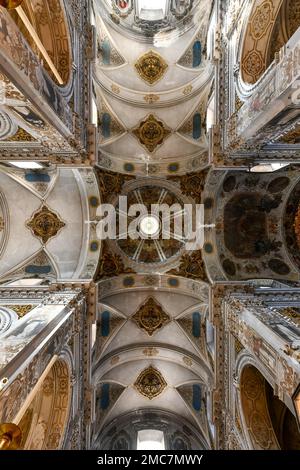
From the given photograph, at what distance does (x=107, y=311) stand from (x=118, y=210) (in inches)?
200

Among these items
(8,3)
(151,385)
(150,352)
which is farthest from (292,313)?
(151,385)

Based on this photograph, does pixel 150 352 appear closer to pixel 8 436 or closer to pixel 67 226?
pixel 67 226

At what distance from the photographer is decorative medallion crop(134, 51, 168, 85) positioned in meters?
14.0

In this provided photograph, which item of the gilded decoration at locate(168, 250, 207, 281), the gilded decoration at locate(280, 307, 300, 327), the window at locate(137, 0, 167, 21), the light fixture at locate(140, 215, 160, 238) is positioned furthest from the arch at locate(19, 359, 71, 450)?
the window at locate(137, 0, 167, 21)

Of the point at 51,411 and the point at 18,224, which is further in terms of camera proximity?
the point at 18,224

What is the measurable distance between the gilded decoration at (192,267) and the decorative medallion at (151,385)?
5.24 meters

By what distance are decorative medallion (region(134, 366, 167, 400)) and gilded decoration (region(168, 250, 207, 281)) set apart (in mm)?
5239

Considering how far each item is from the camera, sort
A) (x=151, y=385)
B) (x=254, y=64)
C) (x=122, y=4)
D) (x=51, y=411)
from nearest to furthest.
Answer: (x=254, y=64) → (x=51, y=411) → (x=122, y=4) → (x=151, y=385)

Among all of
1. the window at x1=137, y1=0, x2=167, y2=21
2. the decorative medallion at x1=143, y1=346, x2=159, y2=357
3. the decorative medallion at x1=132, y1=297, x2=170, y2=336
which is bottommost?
the decorative medallion at x1=143, y1=346, x2=159, y2=357

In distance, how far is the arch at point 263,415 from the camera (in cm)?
919

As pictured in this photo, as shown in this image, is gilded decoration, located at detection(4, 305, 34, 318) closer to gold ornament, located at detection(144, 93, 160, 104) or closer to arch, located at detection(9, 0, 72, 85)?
arch, located at detection(9, 0, 72, 85)

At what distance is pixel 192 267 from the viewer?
14.5 m

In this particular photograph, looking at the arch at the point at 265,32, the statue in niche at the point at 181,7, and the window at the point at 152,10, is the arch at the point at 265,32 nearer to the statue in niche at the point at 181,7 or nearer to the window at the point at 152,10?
the statue in niche at the point at 181,7

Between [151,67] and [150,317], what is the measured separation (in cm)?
1237
